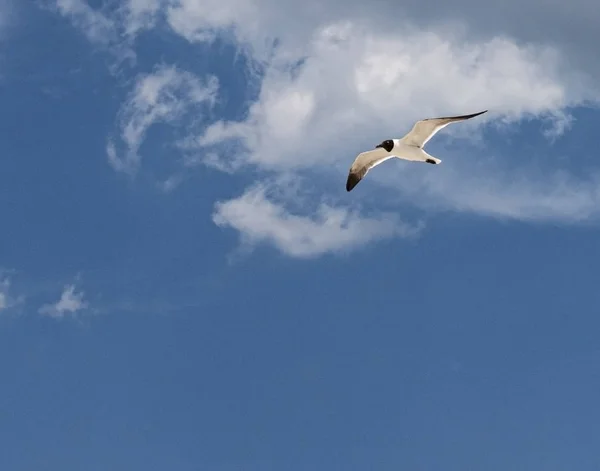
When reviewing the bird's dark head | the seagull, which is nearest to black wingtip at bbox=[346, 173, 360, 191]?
the seagull

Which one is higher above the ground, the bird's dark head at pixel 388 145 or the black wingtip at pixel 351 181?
the black wingtip at pixel 351 181

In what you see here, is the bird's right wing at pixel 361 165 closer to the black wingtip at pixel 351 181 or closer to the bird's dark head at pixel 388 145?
the black wingtip at pixel 351 181

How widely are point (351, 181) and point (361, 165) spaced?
1163mm

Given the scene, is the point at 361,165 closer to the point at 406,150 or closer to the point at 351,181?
the point at 351,181

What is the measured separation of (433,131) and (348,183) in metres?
6.48

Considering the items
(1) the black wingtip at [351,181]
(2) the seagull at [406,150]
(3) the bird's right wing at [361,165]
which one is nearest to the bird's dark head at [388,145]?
(2) the seagull at [406,150]

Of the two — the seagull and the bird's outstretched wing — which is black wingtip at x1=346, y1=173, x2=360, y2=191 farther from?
the bird's outstretched wing

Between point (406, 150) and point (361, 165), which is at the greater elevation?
point (361, 165)

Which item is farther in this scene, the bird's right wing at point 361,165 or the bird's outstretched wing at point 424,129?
the bird's right wing at point 361,165

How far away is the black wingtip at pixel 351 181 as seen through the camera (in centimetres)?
4666

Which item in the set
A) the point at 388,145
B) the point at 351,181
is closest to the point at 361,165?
the point at 351,181

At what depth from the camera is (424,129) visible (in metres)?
42.6

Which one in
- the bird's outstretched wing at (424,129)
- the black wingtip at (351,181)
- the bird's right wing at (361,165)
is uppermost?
the bird's right wing at (361,165)

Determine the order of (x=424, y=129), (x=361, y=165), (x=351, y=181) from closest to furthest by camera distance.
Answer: (x=424, y=129)
(x=351, y=181)
(x=361, y=165)
